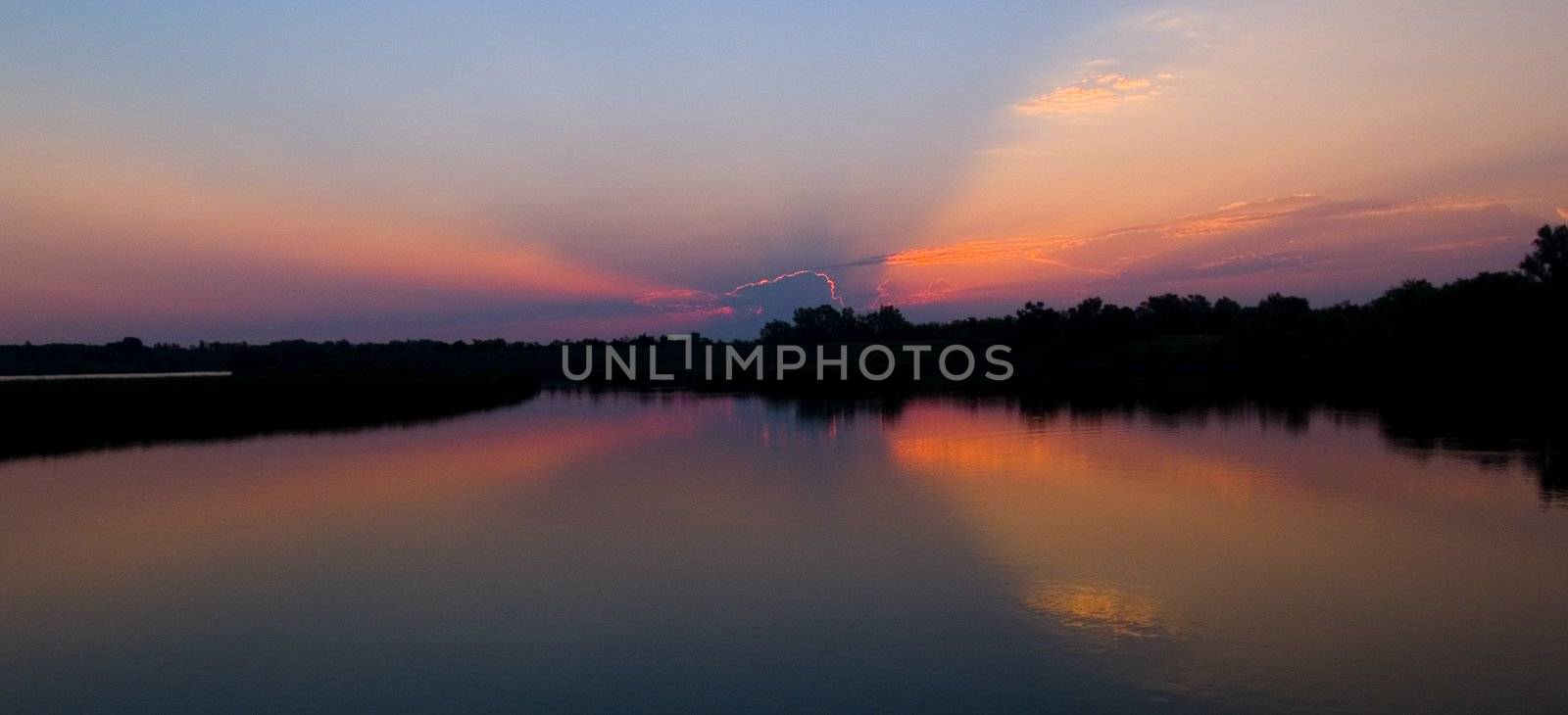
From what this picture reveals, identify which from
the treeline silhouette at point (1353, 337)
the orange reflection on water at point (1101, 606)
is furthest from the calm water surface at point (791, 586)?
the treeline silhouette at point (1353, 337)

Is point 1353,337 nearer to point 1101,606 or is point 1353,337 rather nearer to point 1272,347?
point 1272,347

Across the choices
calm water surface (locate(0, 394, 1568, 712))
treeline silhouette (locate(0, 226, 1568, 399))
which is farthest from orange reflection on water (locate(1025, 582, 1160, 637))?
treeline silhouette (locate(0, 226, 1568, 399))

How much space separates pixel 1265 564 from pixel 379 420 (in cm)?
2632

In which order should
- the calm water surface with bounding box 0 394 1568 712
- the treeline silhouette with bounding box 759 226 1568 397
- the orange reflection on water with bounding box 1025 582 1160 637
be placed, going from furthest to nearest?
1. the treeline silhouette with bounding box 759 226 1568 397
2. the orange reflection on water with bounding box 1025 582 1160 637
3. the calm water surface with bounding box 0 394 1568 712

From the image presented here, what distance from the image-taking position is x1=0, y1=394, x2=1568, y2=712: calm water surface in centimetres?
647

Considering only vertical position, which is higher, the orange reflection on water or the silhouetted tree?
the silhouetted tree

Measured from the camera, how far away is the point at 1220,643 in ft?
23.6

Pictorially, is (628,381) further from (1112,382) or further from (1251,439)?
(1251,439)

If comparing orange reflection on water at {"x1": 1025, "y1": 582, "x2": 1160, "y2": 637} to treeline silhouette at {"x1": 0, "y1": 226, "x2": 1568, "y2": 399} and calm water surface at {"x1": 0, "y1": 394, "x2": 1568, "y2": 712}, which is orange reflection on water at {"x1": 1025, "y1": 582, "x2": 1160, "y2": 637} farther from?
treeline silhouette at {"x1": 0, "y1": 226, "x2": 1568, "y2": 399}

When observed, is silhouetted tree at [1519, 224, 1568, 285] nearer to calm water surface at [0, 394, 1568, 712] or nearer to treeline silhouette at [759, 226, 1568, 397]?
treeline silhouette at [759, 226, 1568, 397]

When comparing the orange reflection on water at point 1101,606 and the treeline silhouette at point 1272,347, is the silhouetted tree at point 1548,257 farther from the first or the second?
the orange reflection on water at point 1101,606

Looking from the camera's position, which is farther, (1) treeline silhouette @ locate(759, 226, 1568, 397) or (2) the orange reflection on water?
(1) treeline silhouette @ locate(759, 226, 1568, 397)

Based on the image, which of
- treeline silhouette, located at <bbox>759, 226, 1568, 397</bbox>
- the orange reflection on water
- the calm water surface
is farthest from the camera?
treeline silhouette, located at <bbox>759, 226, 1568, 397</bbox>

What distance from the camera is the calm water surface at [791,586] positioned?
21.2ft
